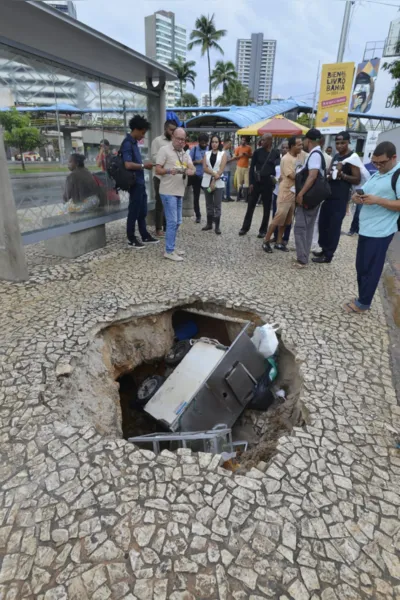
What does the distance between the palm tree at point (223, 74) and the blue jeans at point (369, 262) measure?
146 ft

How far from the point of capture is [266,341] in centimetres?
343

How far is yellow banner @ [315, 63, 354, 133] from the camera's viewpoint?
9.05 meters

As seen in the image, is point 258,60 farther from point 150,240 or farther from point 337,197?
point 337,197

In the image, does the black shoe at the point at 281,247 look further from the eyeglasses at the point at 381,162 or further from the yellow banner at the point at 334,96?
→ the yellow banner at the point at 334,96

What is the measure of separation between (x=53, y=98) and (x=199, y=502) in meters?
5.10

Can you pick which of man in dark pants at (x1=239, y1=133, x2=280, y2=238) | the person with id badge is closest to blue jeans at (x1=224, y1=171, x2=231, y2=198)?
man in dark pants at (x1=239, y1=133, x2=280, y2=238)

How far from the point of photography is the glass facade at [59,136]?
4.22 m

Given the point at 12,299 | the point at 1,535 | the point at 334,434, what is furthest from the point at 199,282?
the point at 1,535

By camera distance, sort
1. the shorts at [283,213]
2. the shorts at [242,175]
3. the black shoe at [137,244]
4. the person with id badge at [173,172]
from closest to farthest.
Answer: the person with id badge at [173,172] → the shorts at [283,213] → the black shoe at [137,244] → the shorts at [242,175]

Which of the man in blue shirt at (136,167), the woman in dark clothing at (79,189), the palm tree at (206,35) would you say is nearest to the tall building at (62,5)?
the man in blue shirt at (136,167)

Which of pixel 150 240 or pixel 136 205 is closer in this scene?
pixel 136 205

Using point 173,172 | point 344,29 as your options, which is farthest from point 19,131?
point 344,29

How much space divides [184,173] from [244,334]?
2.80 m

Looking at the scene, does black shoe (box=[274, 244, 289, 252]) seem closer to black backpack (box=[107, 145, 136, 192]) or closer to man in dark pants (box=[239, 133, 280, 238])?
man in dark pants (box=[239, 133, 280, 238])
